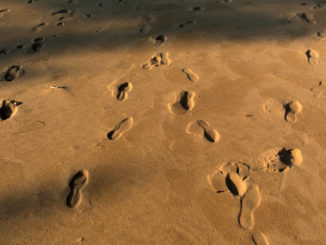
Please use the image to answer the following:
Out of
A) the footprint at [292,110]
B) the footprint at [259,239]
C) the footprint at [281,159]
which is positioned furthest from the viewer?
the footprint at [292,110]

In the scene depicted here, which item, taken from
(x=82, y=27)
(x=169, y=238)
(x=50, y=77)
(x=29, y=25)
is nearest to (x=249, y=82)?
(x=169, y=238)

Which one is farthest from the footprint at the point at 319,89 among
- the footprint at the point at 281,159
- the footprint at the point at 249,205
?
the footprint at the point at 249,205

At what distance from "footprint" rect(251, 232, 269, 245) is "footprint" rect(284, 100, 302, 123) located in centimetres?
99

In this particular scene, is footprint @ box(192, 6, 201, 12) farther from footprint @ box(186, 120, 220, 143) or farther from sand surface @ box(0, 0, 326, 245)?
footprint @ box(186, 120, 220, 143)

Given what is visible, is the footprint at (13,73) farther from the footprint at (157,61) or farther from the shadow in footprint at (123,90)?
the footprint at (157,61)

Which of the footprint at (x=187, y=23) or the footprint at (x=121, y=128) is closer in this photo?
the footprint at (x=121, y=128)

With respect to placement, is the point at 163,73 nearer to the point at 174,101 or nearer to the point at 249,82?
the point at 174,101

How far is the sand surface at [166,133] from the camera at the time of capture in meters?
1.45

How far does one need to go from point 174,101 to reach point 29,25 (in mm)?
2625

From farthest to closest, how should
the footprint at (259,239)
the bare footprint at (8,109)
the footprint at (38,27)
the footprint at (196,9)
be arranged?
the footprint at (196,9), the footprint at (38,27), the bare footprint at (8,109), the footprint at (259,239)

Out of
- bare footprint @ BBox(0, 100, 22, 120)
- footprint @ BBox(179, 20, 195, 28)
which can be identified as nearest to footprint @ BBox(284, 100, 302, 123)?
footprint @ BBox(179, 20, 195, 28)

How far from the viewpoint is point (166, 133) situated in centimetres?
189

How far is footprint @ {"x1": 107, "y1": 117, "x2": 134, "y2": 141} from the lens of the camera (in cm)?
188

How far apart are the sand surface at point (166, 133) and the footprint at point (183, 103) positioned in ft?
0.05
